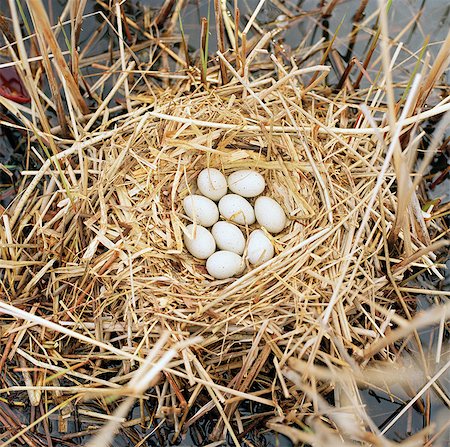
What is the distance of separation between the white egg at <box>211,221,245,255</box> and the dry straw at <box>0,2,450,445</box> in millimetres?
91

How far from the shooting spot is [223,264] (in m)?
1.60

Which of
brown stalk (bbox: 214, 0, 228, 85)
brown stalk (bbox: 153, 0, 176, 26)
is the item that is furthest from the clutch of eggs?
brown stalk (bbox: 153, 0, 176, 26)

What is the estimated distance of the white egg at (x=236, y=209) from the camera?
1.70m

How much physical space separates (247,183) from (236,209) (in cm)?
8

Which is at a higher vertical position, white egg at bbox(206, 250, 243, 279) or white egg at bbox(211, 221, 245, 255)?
white egg at bbox(211, 221, 245, 255)

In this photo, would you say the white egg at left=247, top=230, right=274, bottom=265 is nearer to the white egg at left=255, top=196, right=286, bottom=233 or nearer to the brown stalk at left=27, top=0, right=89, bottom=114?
the white egg at left=255, top=196, right=286, bottom=233

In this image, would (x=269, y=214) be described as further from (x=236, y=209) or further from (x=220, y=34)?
(x=220, y=34)

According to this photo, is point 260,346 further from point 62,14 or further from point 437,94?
point 62,14

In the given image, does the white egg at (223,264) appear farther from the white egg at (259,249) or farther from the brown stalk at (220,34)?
the brown stalk at (220,34)

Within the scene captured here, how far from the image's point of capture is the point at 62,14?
1833mm

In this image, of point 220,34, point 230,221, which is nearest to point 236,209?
point 230,221

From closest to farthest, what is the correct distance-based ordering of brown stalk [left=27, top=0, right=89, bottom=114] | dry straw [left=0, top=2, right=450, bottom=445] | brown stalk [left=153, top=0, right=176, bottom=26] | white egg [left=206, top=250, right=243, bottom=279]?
brown stalk [left=27, top=0, right=89, bottom=114] → dry straw [left=0, top=2, right=450, bottom=445] → white egg [left=206, top=250, right=243, bottom=279] → brown stalk [left=153, top=0, right=176, bottom=26]

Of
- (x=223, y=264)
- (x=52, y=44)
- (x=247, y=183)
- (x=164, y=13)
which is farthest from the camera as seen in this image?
(x=164, y=13)

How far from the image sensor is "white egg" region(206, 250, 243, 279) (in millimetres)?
1603
